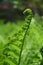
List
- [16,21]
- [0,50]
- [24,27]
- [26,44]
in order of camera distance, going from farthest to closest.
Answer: [16,21], [26,44], [0,50], [24,27]

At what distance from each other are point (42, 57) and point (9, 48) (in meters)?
0.19

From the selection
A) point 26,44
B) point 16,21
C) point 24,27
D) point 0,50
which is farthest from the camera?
point 16,21

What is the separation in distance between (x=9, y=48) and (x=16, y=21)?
6113mm

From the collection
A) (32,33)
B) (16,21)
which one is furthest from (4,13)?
(32,33)

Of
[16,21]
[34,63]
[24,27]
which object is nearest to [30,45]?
[34,63]

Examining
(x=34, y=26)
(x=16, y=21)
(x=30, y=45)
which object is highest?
(x=16, y=21)

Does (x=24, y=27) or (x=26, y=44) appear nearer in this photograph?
(x=24, y=27)

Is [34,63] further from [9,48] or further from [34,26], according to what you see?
[34,26]

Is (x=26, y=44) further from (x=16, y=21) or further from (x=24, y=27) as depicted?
(x=16, y=21)

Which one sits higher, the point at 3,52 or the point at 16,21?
the point at 16,21

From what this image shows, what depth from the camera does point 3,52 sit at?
1506 mm

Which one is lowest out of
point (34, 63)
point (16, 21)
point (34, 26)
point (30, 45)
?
point (34, 63)

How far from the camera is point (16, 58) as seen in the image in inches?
58.0

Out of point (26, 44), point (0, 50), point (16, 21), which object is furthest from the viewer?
point (16, 21)
